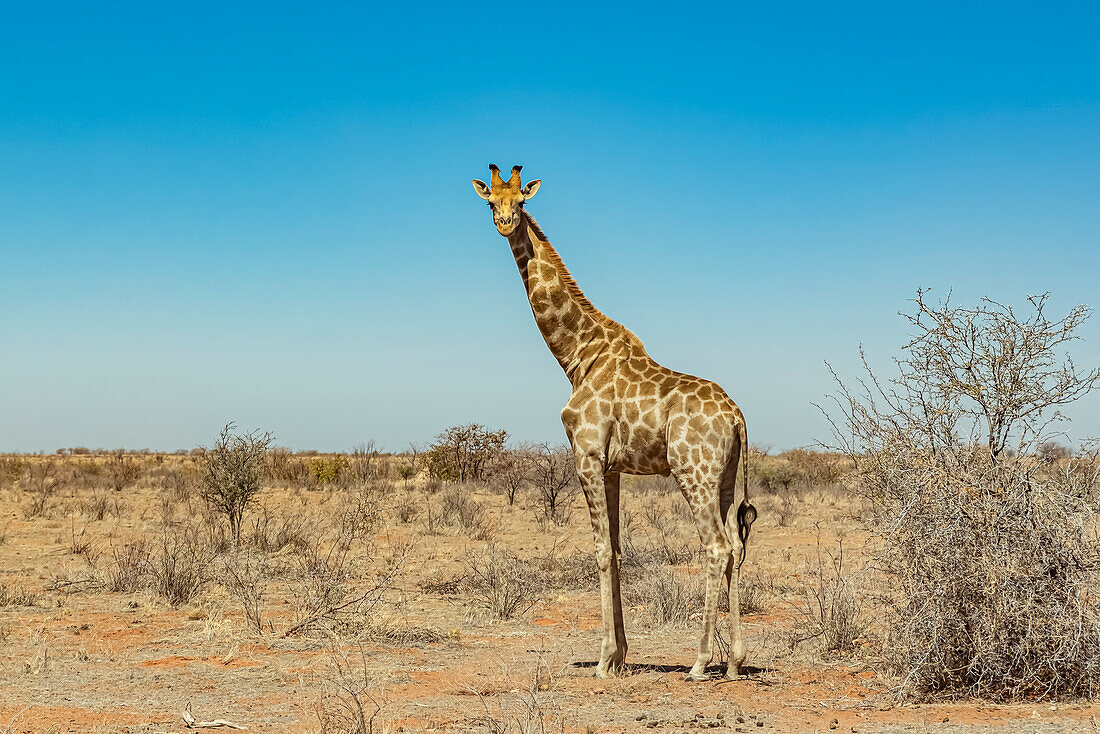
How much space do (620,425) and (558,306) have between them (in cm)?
127

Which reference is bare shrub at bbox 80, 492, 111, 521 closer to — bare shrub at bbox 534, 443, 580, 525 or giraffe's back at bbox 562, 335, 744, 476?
bare shrub at bbox 534, 443, 580, 525

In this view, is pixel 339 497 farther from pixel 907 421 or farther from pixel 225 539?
pixel 907 421

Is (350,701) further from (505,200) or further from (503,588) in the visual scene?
(503,588)

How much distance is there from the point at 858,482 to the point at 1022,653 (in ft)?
6.21

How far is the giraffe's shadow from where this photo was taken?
8305mm

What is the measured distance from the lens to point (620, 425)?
8266 mm

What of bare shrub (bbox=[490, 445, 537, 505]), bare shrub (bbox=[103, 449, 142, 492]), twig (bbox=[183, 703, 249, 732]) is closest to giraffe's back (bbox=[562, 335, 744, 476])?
twig (bbox=[183, 703, 249, 732])

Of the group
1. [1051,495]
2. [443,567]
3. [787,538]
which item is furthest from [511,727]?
[787,538]

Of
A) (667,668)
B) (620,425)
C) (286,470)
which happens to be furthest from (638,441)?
(286,470)

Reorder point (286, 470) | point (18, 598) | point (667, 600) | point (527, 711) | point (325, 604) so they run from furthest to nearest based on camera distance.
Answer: point (286, 470)
point (18, 598)
point (667, 600)
point (325, 604)
point (527, 711)

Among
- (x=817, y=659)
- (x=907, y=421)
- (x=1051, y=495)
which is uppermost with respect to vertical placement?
(x=907, y=421)

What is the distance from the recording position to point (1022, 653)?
694 centimetres

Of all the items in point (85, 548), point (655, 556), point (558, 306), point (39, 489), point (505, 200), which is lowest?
point (655, 556)

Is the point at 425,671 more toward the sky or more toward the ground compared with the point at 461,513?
more toward the ground
